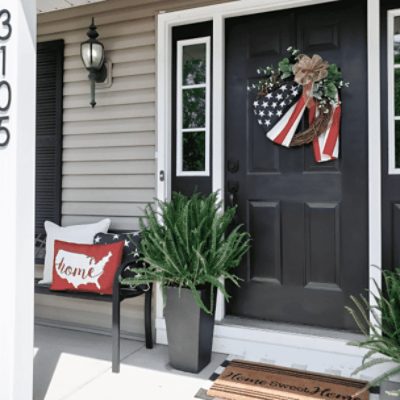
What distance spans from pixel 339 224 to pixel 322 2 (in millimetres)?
1403

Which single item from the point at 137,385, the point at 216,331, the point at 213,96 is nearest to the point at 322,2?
the point at 213,96

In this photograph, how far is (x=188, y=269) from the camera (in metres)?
2.40

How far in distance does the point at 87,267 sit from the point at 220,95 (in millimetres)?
1450

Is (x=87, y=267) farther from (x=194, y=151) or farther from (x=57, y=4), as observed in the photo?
(x=57, y=4)

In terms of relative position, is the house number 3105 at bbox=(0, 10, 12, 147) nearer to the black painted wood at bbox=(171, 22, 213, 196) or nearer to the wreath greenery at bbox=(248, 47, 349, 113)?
the black painted wood at bbox=(171, 22, 213, 196)

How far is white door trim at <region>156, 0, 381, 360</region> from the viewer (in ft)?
8.07

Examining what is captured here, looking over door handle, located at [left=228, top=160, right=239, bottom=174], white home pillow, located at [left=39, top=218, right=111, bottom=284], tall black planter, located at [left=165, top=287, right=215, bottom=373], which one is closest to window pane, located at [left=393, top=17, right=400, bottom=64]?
door handle, located at [left=228, top=160, right=239, bottom=174]

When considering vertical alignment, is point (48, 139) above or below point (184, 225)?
above

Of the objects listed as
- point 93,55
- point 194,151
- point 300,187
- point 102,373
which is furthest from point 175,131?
point 102,373

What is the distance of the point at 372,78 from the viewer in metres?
2.47

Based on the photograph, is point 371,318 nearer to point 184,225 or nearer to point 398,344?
point 398,344

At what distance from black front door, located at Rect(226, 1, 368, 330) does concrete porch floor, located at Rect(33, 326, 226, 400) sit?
64cm

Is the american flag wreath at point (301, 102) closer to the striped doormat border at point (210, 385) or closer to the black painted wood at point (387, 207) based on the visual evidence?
the black painted wood at point (387, 207)

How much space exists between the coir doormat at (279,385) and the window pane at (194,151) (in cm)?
135
